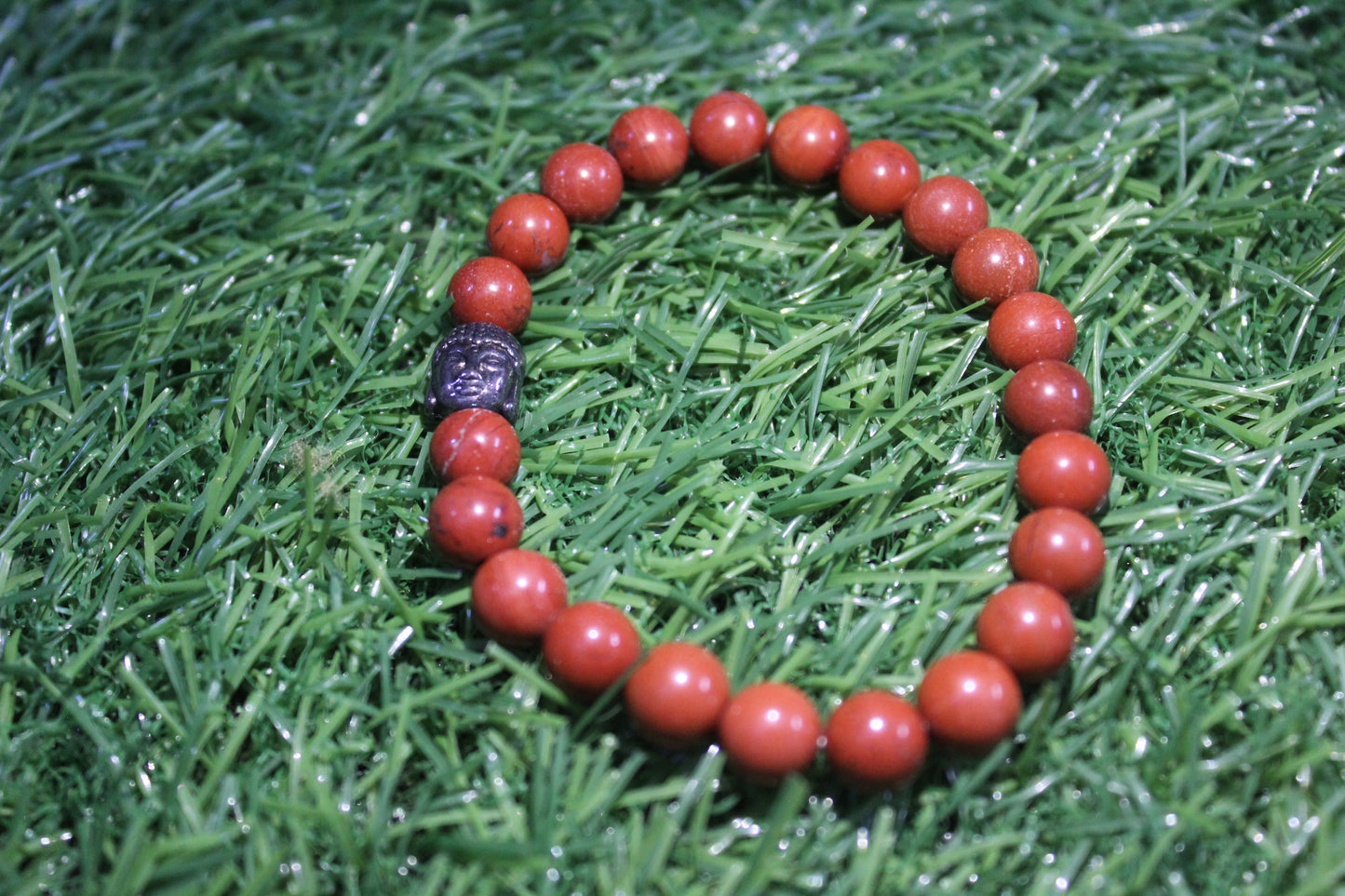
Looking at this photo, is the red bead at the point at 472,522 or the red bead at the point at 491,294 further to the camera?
the red bead at the point at 491,294

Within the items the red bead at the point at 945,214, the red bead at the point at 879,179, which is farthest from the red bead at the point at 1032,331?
the red bead at the point at 879,179

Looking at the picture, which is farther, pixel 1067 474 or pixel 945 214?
pixel 945 214

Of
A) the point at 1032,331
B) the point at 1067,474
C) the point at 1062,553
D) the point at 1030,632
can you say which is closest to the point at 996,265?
the point at 1032,331

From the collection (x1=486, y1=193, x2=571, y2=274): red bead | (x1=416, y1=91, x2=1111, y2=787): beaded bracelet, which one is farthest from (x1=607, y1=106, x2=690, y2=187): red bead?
(x1=486, y1=193, x2=571, y2=274): red bead

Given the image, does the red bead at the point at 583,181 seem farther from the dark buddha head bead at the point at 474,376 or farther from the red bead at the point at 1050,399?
the red bead at the point at 1050,399

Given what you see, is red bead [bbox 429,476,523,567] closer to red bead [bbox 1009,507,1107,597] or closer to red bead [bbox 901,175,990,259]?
red bead [bbox 1009,507,1107,597]

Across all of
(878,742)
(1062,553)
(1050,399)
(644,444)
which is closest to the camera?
(878,742)

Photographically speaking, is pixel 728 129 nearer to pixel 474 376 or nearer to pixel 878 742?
pixel 474 376
